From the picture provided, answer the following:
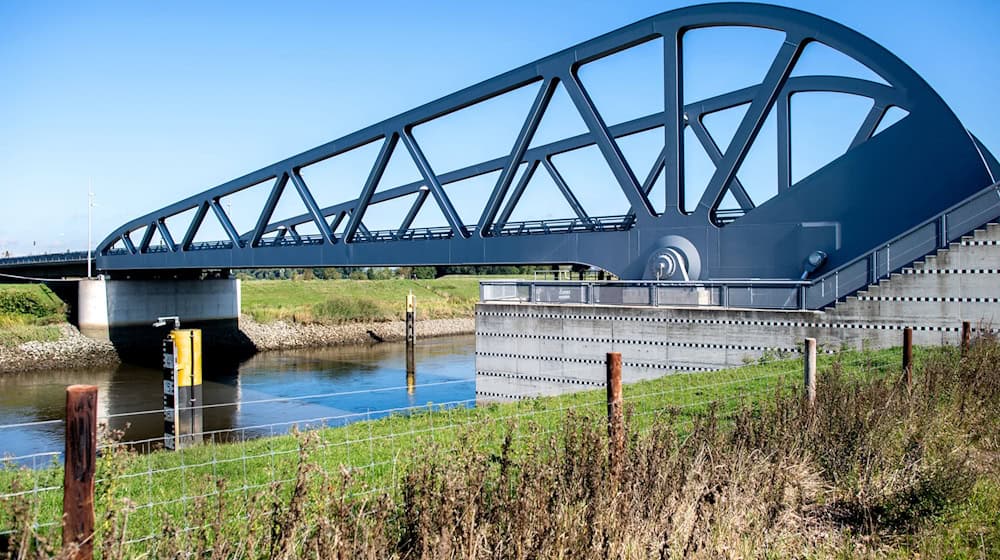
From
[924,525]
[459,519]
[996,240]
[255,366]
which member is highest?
[996,240]

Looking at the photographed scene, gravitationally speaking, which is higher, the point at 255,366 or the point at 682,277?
the point at 682,277

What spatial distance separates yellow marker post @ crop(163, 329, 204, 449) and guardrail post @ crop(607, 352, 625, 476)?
1227 centimetres

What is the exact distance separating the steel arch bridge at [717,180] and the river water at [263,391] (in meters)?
6.40

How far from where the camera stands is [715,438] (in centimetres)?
640

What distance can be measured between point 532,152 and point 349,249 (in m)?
11.8

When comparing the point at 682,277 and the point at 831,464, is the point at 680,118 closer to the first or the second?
the point at 682,277

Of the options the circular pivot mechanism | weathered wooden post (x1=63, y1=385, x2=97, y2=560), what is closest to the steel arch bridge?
the circular pivot mechanism

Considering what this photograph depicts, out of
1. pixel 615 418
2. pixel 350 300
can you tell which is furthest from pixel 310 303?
pixel 615 418

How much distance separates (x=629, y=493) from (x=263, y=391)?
35.4m

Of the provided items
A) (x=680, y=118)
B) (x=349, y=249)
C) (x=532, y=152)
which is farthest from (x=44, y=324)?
(x=680, y=118)

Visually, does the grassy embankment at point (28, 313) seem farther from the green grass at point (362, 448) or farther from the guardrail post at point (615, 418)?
the guardrail post at point (615, 418)

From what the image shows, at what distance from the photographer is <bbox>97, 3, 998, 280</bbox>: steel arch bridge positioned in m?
19.8

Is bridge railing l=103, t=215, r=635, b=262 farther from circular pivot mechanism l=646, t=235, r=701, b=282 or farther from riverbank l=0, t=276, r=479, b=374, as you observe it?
riverbank l=0, t=276, r=479, b=374

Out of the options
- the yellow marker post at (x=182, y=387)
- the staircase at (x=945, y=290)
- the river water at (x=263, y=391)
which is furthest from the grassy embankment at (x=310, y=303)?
the staircase at (x=945, y=290)
